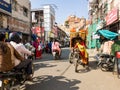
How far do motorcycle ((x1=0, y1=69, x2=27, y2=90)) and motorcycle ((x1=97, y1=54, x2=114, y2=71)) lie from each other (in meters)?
6.16

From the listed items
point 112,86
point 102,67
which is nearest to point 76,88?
point 112,86

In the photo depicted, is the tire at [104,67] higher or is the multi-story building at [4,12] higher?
the multi-story building at [4,12]

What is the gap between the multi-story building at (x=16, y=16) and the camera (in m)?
26.4

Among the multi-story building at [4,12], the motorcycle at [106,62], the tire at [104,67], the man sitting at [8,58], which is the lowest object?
the tire at [104,67]

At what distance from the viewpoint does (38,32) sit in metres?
53.7

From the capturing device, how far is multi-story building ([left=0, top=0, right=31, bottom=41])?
86.5 feet

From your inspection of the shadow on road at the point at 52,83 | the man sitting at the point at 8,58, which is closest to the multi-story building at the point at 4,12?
the shadow on road at the point at 52,83

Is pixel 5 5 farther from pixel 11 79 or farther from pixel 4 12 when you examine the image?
pixel 11 79

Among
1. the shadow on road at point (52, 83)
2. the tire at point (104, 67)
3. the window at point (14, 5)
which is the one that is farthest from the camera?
the window at point (14, 5)

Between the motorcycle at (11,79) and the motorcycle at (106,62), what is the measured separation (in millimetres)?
6155

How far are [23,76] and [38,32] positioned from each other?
46.0m

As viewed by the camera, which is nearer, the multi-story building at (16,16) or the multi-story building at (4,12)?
the multi-story building at (4,12)

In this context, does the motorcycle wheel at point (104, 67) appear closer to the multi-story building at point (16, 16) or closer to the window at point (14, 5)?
the multi-story building at point (16, 16)

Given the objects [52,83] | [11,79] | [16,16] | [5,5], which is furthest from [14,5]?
[11,79]
